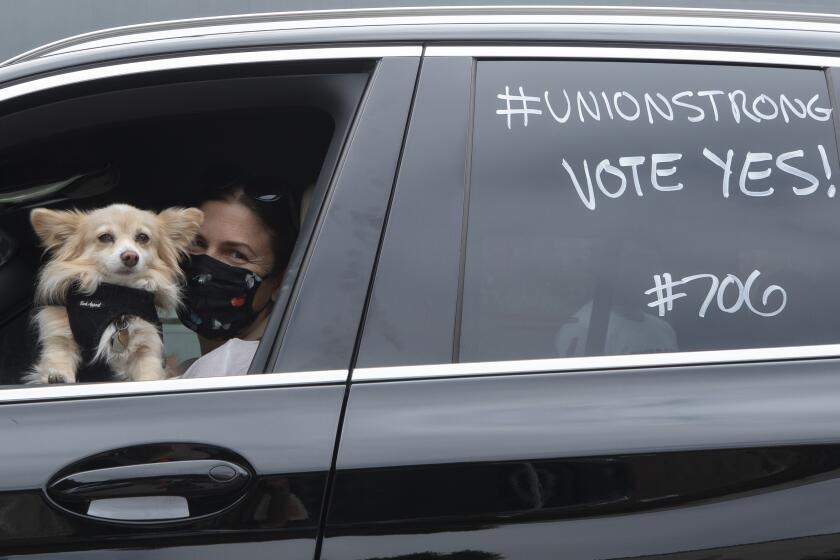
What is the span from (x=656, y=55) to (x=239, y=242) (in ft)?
4.00

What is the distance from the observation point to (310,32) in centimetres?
189

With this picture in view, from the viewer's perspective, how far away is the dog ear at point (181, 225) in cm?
250

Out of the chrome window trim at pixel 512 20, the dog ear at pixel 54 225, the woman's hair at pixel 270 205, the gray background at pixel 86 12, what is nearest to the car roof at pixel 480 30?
the chrome window trim at pixel 512 20

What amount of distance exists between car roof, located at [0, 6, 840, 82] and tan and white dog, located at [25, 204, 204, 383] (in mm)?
523

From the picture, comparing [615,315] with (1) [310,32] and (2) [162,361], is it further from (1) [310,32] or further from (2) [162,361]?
(2) [162,361]

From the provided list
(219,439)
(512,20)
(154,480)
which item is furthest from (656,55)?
(154,480)

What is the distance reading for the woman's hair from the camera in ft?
8.87

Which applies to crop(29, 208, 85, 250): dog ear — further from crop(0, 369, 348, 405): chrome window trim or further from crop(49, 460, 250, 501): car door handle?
crop(49, 460, 250, 501): car door handle

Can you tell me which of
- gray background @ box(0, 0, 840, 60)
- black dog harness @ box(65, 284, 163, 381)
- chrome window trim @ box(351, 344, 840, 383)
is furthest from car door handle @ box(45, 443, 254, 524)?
gray background @ box(0, 0, 840, 60)

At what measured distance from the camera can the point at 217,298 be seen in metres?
2.54

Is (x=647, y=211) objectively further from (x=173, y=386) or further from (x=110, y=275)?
(x=110, y=275)

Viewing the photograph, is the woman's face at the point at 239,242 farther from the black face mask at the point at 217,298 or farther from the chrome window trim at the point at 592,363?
the chrome window trim at the point at 592,363

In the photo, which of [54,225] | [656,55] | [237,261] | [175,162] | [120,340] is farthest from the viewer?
[175,162]

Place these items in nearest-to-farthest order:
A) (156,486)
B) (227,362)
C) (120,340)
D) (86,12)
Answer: (156,486)
(227,362)
(120,340)
(86,12)
